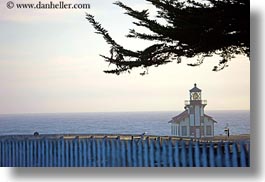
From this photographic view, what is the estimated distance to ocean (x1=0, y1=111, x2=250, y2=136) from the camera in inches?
128

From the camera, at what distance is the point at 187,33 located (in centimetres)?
333

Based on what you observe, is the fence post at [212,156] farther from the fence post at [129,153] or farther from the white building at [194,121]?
the fence post at [129,153]

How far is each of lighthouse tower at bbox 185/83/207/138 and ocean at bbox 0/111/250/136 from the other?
2.0 inches

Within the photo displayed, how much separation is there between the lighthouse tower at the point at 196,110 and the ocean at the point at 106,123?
5 centimetres

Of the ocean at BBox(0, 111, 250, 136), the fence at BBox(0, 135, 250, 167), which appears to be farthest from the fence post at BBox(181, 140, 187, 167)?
the ocean at BBox(0, 111, 250, 136)

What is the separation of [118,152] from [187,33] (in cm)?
75

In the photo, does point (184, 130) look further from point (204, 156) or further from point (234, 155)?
point (234, 155)

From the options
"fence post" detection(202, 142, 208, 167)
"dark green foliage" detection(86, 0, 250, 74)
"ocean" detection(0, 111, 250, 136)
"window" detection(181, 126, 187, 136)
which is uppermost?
"dark green foliage" detection(86, 0, 250, 74)

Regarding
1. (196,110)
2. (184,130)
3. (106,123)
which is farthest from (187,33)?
(106,123)

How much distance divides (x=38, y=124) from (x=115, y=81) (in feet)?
1.58

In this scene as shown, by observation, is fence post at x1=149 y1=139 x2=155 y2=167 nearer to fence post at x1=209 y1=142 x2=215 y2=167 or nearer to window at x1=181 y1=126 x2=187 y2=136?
window at x1=181 y1=126 x2=187 y2=136

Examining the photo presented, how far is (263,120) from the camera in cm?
324

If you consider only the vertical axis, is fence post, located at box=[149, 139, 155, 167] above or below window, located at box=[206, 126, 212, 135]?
below

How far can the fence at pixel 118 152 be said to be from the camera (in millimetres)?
3246
